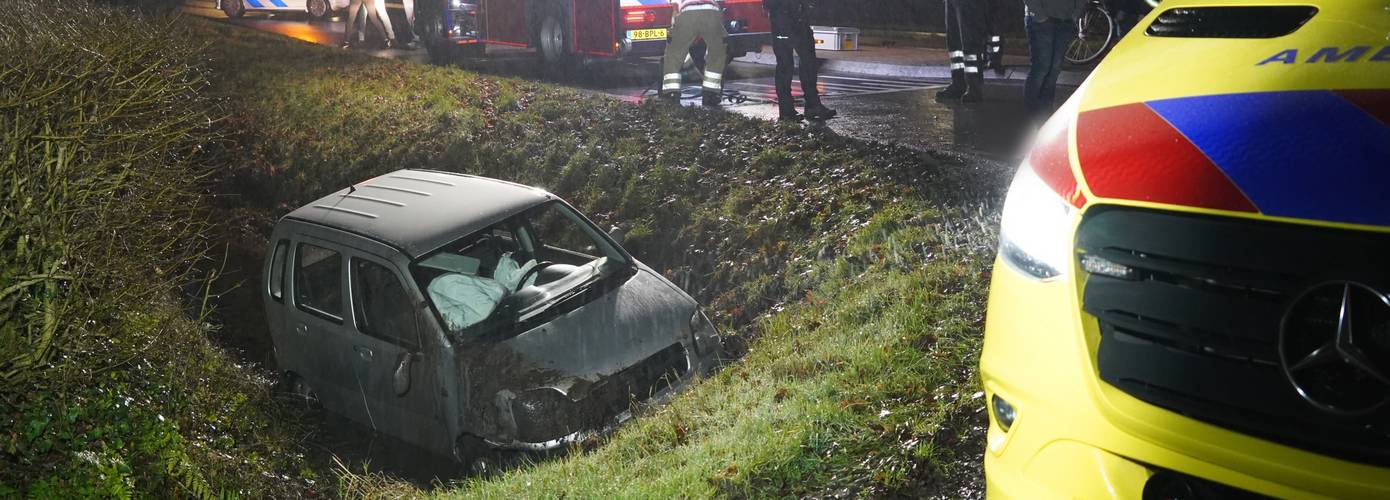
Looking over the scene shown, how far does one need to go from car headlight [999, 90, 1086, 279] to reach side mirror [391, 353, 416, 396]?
9.16ft

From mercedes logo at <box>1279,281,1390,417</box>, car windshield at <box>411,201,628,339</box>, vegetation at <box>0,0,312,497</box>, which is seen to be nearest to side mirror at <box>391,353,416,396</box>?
car windshield at <box>411,201,628,339</box>

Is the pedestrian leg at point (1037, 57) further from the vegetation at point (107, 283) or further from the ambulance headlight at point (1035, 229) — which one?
the vegetation at point (107, 283)

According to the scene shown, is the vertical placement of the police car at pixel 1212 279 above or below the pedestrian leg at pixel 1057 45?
below

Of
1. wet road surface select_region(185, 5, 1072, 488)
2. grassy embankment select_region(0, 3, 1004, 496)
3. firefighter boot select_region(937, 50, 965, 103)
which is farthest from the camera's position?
firefighter boot select_region(937, 50, 965, 103)

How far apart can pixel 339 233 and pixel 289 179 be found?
0.78 meters

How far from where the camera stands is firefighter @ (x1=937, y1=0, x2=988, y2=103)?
8.25 m

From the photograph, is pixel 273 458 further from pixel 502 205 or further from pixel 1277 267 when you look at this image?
pixel 1277 267

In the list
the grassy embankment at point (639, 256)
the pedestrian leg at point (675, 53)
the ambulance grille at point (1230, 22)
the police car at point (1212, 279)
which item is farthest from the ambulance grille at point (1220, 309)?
the pedestrian leg at point (675, 53)

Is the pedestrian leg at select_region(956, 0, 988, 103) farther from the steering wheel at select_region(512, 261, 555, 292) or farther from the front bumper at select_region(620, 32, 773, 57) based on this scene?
A: the steering wheel at select_region(512, 261, 555, 292)

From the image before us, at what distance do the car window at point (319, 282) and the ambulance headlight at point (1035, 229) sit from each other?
10.8 feet

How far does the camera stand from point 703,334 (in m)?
4.61

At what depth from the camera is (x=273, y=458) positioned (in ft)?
14.8

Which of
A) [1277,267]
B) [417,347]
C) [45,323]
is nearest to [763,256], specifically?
[417,347]

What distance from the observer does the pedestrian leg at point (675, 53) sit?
20.7ft
